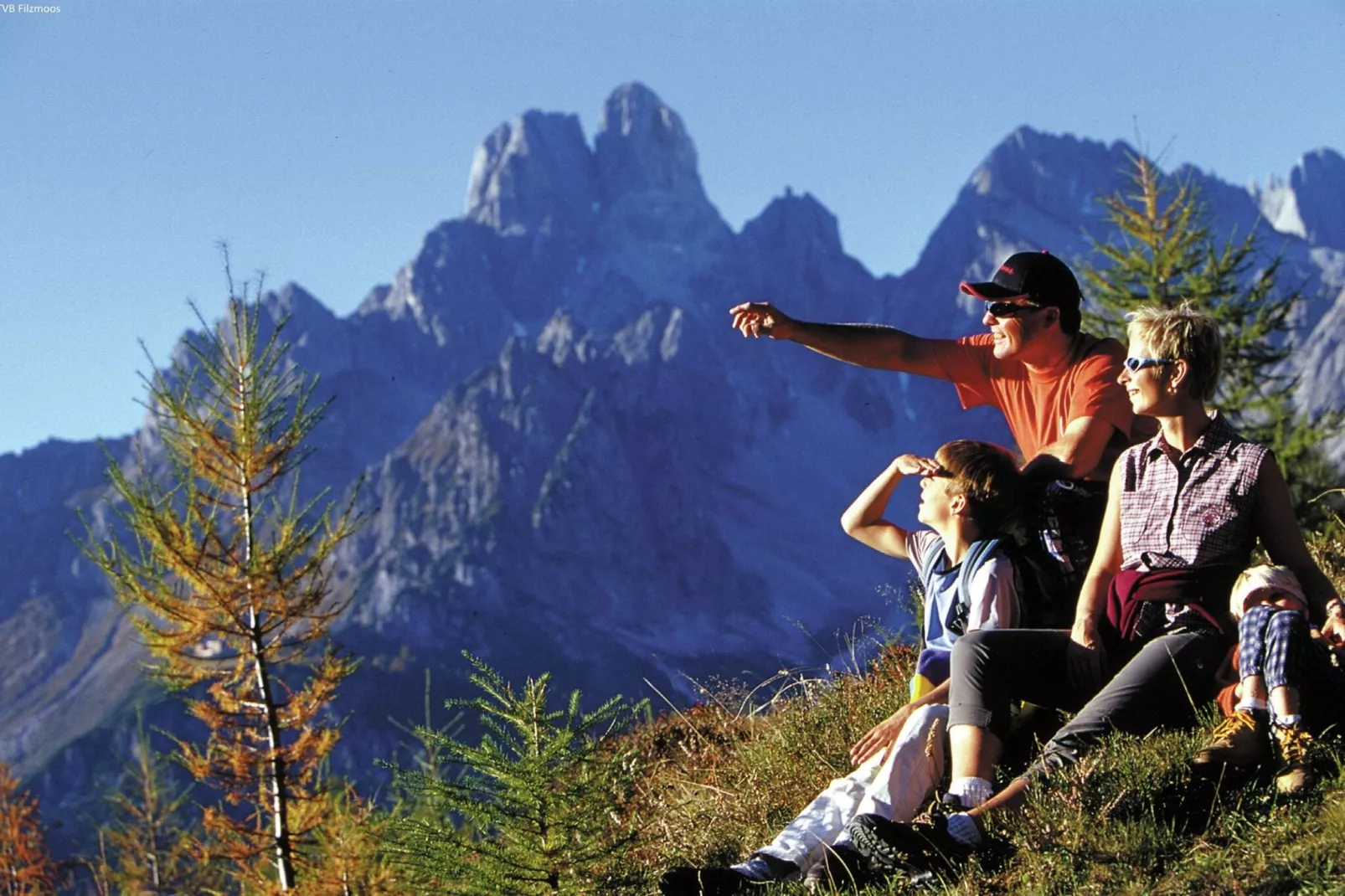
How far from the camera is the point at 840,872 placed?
431 centimetres

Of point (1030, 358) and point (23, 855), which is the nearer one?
point (1030, 358)

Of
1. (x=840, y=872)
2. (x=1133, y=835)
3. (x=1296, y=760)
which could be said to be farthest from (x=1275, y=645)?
(x=840, y=872)

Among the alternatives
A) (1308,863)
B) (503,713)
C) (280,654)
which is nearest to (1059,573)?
(1308,863)

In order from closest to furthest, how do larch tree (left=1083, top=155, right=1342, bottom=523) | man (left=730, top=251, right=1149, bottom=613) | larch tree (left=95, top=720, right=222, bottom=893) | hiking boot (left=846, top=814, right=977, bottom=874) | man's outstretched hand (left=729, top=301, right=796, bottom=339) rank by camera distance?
hiking boot (left=846, top=814, right=977, bottom=874) < man (left=730, top=251, right=1149, bottom=613) < man's outstretched hand (left=729, top=301, right=796, bottom=339) < larch tree (left=1083, top=155, right=1342, bottom=523) < larch tree (left=95, top=720, right=222, bottom=893)

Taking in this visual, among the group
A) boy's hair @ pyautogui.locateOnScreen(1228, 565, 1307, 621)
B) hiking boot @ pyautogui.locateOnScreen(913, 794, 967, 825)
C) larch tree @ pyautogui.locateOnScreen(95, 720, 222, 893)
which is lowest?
larch tree @ pyautogui.locateOnScreen(95, 720, 222, 893)

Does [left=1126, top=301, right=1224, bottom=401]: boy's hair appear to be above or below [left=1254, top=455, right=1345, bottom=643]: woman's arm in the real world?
above

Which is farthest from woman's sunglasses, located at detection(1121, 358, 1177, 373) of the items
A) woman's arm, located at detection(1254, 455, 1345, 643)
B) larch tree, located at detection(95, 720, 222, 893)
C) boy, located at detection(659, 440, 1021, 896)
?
larch tree, located at detection(95, 720, 222, 893)

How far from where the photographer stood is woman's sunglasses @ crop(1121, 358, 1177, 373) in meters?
4.65

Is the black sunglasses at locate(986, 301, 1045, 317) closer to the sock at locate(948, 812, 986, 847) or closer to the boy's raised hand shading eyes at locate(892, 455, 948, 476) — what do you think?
the boy's raised hand shading eyes at locate(892, 455, 948, 476)

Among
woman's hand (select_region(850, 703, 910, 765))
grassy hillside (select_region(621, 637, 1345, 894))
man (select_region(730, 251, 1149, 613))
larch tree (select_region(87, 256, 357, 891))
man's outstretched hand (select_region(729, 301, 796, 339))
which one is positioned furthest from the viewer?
larch tree (select_region(87, 256, 357, 891))

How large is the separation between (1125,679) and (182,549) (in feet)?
35.5

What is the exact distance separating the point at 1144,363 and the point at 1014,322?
104cm

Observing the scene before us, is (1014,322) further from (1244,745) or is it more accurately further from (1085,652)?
(1244,745)

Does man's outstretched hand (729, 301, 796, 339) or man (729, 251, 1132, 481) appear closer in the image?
man (729, 251, 1132, 481)
